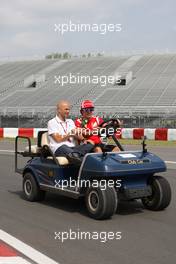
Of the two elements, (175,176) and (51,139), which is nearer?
(51,139)

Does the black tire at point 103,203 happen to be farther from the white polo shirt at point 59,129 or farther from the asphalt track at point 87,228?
the white polo shirt at point 59,129

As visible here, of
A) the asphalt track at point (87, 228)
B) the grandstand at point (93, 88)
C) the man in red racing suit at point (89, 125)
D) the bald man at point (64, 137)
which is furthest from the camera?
the grandstand at point (93, 88)

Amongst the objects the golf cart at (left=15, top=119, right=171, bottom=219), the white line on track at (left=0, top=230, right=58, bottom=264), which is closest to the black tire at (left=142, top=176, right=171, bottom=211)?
the golf cart at (left=15, top=119, right=171, bottom=219)

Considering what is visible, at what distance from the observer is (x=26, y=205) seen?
7.22 meters

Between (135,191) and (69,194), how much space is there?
0.93 m

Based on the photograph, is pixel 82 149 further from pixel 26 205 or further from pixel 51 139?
pixel 26 205

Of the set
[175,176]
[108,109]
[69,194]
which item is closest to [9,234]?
[69,194]

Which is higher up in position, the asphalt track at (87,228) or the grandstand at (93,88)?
the grandstand at (93,88)

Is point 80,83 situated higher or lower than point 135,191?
higher

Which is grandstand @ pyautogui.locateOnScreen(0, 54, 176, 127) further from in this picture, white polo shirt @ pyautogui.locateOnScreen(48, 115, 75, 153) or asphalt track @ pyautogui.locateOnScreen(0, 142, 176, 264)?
asphalt track @ pyautogui.locateOnScreen(0, 142, 176, 264)

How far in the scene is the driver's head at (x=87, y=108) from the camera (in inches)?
284

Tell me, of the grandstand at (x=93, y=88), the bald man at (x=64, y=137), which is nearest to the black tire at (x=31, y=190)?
the bald man at (x=64, y=137)

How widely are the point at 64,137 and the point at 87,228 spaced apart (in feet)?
5.74

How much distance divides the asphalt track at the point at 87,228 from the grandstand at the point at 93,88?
16.5 metres
